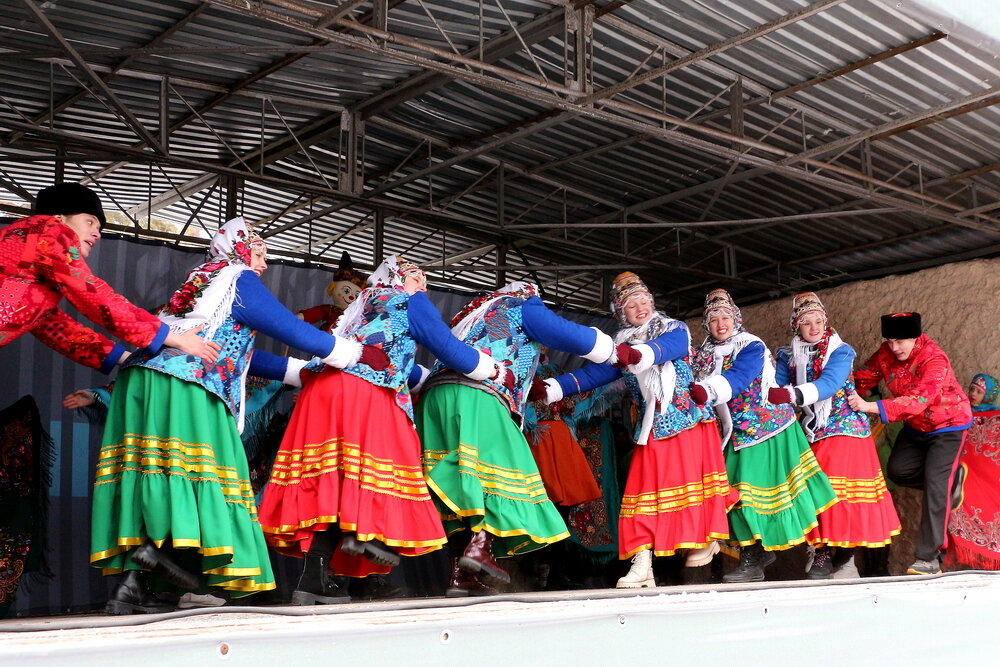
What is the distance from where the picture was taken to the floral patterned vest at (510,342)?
15.3ft

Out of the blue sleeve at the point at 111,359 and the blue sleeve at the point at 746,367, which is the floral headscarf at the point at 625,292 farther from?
the blue sleeve at the point at 111,359

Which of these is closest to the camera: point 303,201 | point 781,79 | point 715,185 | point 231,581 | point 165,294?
point 231,581

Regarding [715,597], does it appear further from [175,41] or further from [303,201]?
[303,201]

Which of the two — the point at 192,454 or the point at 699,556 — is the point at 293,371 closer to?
the point at 192,454

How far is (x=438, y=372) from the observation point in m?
4.54

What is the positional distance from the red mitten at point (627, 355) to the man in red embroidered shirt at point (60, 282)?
192 centimetres

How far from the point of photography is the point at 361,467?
13.1 feet

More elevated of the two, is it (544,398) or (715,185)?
(715,185)

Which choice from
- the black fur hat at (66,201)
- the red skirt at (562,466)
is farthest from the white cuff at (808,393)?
the black fur hat at (66,201)

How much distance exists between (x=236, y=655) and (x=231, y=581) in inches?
48.9

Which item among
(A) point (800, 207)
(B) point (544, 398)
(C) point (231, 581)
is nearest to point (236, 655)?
(C) point (231, 581)

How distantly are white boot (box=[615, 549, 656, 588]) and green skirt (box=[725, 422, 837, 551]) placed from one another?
665mm

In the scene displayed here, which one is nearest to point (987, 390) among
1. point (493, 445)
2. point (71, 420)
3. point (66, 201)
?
point (493, 445)

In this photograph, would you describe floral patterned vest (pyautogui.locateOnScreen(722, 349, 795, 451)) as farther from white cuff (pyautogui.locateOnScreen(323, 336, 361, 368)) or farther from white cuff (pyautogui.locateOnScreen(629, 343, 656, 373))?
white cuff (pyautogui.locateOnScreen(323, 336, 361, 368))
